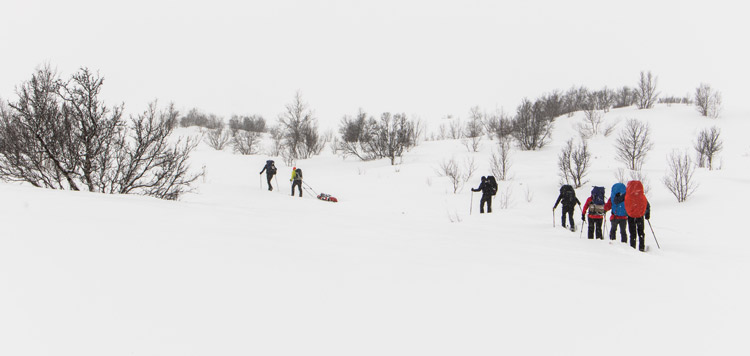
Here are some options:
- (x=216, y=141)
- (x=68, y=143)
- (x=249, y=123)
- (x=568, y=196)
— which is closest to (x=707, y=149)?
(x=568, y=196)

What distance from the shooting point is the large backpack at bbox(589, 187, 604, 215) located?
7262 mm

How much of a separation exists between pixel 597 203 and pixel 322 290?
6.96 meters

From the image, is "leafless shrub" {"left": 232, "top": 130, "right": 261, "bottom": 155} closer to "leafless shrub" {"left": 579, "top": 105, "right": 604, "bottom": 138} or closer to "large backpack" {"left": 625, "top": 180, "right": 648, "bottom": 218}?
"leafless shrub" {"left": 579, "top": 105, "right": 604, "bottom": 138}

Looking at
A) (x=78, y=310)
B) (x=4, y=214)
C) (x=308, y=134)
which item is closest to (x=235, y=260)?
(x=78, y=310)

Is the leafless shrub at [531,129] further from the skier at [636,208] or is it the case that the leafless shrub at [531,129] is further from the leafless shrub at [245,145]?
the leafless shrub at [245,145]

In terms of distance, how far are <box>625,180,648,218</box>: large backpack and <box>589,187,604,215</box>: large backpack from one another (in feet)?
2.31

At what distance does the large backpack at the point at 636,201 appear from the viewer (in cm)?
640

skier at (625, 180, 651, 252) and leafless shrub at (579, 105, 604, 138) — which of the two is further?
leafless shrub at (579, 105, 604, 138)

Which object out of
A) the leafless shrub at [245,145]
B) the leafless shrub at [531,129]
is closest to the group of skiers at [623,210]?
the leafless shrub at [531,129]

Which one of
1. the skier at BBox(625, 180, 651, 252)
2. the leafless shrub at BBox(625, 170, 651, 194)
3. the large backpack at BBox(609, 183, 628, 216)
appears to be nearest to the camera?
the skier at BBox(625, 180, 651, 252)

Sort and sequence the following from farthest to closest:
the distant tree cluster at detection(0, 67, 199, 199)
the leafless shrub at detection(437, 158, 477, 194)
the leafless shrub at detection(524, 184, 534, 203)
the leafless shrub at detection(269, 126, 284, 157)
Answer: the leafless shrub at detection(269, 126, 284, 157), the leafless shrub at detection(437, 158, 477, 194), the leafless shrub at detection(524, 184, 534, 203), the distant tree cluster at detection(0, 67, 199, 199)

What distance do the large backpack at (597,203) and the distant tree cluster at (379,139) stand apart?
68.7 feet

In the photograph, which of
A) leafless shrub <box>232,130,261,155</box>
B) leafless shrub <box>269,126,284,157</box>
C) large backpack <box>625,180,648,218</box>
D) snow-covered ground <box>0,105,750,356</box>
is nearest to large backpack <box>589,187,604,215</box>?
large backpack <box>625,180,648,218</box>

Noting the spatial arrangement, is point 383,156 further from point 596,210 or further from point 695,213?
point 596,210
